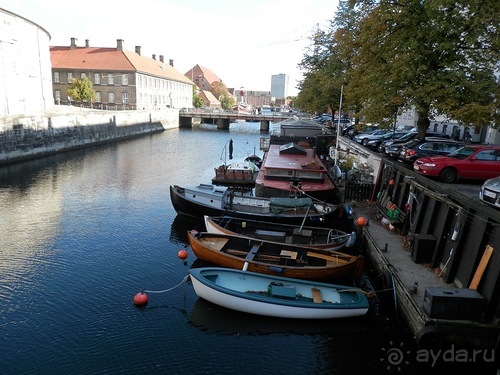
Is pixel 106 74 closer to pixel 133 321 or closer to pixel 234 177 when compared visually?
pixel 234 177

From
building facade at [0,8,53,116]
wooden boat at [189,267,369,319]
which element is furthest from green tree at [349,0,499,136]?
building facade at [0,8,53,116]

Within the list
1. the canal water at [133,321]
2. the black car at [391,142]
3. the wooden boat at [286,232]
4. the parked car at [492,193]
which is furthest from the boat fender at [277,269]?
the black car at [391,142]

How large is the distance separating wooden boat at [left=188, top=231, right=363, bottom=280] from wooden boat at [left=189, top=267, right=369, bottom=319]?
93cm

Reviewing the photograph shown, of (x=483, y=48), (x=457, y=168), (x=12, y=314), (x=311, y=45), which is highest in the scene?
(x=311, y=45)

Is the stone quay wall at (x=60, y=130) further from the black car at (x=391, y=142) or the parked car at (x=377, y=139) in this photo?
the black car at (x=391, y=142)

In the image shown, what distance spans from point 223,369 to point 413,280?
6.59 m

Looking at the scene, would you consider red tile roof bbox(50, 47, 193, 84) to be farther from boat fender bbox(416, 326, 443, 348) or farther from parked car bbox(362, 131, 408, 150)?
boat fender bbox(416, 326, 443, 348)

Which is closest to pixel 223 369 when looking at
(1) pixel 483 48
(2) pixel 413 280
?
(2) pixel 413 280

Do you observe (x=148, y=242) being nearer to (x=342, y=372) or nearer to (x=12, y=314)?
(x=12, y=314)

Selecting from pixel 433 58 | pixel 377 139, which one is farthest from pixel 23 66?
pixel 433 58

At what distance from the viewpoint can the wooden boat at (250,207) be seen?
63.4 ft

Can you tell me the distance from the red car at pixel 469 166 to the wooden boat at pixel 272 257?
783cm

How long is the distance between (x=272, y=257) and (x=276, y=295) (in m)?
2.83

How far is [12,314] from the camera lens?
40.1 ft
